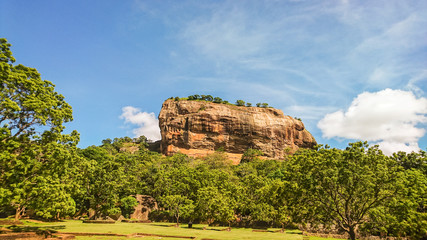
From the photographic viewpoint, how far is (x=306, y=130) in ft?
420

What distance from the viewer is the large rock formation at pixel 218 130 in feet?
344

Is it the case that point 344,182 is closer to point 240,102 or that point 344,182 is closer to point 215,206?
point 215,206

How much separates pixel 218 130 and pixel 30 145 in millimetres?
91745

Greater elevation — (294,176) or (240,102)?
(240,102)

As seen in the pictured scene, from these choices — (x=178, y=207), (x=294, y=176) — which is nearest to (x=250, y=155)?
(x=178, y=207)

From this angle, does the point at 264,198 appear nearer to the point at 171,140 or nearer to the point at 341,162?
the point at 341,162

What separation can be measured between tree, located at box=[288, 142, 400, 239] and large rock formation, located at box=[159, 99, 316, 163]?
83.0 m

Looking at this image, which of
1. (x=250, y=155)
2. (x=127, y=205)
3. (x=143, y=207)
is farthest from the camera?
(x=250, y=155)

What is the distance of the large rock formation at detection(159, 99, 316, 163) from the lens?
10475cm

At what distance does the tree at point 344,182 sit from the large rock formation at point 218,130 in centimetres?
8303

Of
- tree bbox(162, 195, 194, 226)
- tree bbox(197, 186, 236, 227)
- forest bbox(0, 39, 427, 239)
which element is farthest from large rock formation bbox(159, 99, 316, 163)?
forest bbox(0, 39, 427, 239)

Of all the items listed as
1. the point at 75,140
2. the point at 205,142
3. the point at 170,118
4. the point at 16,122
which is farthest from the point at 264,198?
the point at 170,118

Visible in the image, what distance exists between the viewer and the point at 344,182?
60.7 ft

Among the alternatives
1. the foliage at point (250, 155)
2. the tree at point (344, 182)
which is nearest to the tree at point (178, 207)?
the tree at point (344, 182)
